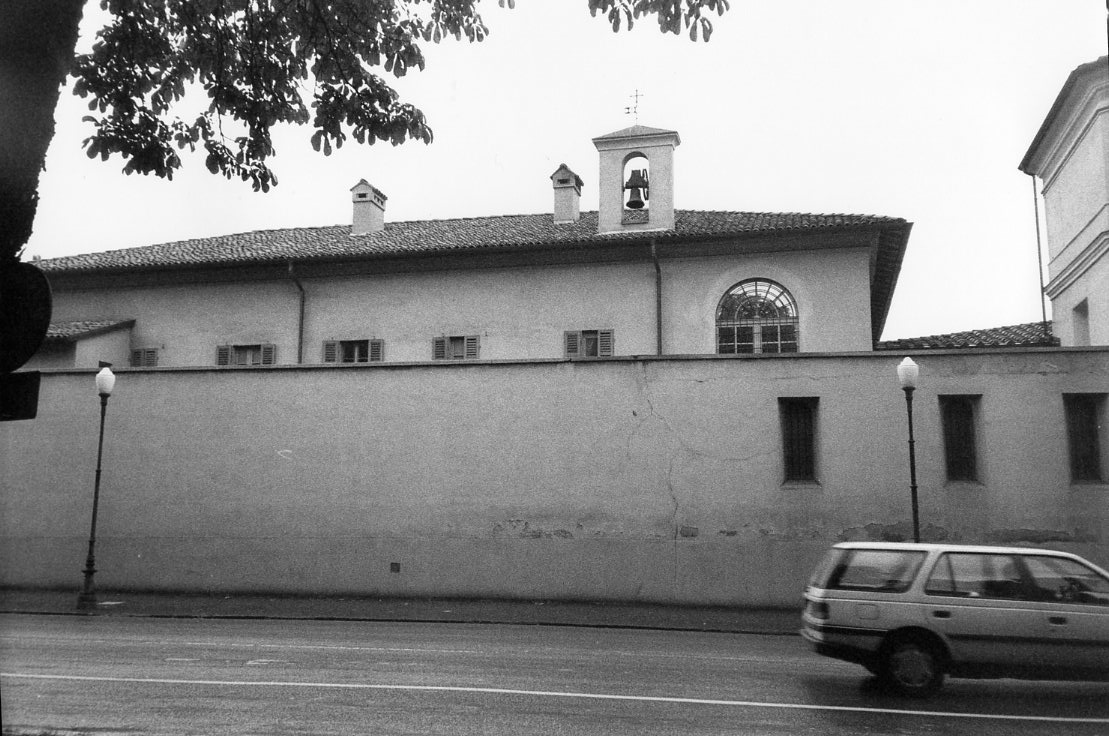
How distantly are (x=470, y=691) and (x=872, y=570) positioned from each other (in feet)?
14.0

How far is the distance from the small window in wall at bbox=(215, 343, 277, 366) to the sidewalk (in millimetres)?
8729

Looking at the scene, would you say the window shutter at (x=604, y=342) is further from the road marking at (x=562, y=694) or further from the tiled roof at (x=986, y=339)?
the road marking at (x=562, y=694)

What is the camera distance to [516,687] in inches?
363

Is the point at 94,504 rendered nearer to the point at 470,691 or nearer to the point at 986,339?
the point at 470,691

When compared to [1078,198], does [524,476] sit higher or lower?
lower

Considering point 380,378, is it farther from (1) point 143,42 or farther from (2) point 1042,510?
(2) point 1042,510

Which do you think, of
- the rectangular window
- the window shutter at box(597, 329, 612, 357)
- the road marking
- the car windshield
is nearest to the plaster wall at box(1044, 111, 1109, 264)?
the rectangular window

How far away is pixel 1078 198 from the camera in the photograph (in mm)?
24266

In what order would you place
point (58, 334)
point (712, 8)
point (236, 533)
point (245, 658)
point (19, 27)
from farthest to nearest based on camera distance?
1. point (58, 334)
2. point (236, 533)
3. point (245, 658)
4. point (712, 8)
5. point (19, 27)

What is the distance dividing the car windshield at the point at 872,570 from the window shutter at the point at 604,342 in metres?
15.2

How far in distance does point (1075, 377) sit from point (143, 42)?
16597 millimetres

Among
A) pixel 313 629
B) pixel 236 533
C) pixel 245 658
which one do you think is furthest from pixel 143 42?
pixel 236 533

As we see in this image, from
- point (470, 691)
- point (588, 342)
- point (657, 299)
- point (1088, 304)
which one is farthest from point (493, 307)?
point (470, 691)

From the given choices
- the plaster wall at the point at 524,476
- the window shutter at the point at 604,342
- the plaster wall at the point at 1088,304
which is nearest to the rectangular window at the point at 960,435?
the plaster wall at the point at 524,476
